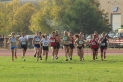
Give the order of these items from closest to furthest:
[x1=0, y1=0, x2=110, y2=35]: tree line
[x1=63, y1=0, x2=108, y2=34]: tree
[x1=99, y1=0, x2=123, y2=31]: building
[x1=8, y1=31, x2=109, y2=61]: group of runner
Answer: [x1=8, y1=31, x2=109, y2=61]: group of runner, [x1=63, y1=0, x2=108, y2=34]: tree, [x1=0, y1=0, x2=110, y2=35]: tree line, [x1=99, y1=0, x2=123, y2=31]: building

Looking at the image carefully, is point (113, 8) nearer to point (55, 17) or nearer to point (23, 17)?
point (23, 17)

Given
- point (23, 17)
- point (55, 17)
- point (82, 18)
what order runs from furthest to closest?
1. point (23, 17)
2. point (55, 17)
3. point (82, 18)

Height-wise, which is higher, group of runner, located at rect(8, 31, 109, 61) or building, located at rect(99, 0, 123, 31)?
building, located at rect(99, 0, 123, 31)

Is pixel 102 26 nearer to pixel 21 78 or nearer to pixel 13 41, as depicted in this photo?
pixel 13 41

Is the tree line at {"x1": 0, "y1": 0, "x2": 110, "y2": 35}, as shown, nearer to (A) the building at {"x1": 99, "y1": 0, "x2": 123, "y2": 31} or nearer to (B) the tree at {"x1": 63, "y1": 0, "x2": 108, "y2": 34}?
(B) the tree at {"x1": 63, "y1": 0, "x2": 108, "y2": 34}

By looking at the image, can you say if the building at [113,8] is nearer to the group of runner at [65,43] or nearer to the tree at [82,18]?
the tree at [82,18]

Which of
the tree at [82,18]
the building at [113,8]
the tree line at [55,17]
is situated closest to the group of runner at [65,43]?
the tree at [82,18]

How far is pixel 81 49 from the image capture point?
34.7 metres

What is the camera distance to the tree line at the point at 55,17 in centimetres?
7662

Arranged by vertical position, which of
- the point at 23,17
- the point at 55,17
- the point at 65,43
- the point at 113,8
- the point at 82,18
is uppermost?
the point at 113,8

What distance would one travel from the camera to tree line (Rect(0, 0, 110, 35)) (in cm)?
7662

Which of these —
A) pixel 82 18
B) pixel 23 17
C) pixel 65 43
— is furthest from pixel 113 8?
pixel 65 43

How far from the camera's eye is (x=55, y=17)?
85875mm

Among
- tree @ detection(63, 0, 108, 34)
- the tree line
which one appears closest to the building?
the tree line
